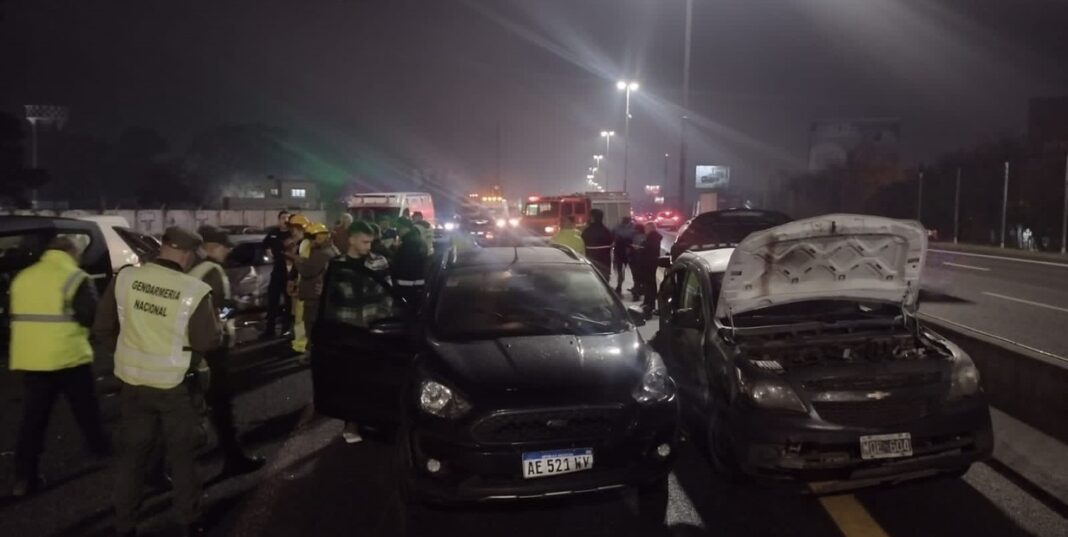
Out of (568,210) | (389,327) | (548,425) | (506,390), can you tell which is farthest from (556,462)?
(568,210)

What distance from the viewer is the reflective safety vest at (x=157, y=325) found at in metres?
4.40

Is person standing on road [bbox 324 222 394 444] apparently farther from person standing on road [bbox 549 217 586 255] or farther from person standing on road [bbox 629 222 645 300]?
person standing on road [bbox 629 222 645 300]

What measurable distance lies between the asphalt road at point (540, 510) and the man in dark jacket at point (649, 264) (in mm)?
7853

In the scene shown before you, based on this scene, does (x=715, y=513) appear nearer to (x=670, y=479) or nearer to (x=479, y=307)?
(x=670, y=479)

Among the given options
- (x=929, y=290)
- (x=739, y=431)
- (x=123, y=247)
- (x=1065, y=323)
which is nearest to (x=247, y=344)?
(x=123, y=247)

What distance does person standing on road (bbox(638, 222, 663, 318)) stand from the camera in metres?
13.6

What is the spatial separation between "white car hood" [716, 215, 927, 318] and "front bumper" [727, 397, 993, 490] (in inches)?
38.1

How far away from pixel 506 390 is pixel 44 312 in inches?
122

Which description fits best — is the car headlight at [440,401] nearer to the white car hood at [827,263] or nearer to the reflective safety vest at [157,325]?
the reflective safety vest at [157,325]

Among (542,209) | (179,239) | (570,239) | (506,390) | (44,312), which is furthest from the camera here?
(542,209)

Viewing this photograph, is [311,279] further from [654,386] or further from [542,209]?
[542,209]

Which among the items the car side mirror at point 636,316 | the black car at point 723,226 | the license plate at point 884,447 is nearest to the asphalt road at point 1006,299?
the license plate at point 884,447

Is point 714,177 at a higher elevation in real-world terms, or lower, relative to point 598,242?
higher

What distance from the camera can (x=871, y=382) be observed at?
16.4ft
